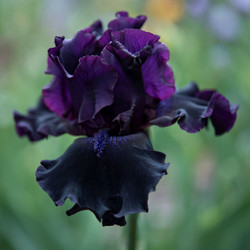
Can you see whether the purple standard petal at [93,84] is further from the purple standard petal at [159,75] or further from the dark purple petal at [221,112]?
the dark purple petal at [221,112]

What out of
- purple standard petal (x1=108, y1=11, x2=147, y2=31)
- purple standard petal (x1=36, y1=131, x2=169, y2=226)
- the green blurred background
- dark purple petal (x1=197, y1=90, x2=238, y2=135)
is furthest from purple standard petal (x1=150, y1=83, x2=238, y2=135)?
the green blurred background

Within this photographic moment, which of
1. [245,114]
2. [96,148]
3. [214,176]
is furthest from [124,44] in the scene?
[245,114]

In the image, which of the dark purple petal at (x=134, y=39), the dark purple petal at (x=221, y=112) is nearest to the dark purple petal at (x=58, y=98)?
the dark purple petal at (x=134, y=39)

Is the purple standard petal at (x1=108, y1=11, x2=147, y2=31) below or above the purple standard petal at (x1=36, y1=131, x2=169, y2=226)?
below

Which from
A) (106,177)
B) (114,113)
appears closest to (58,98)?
(114,113)

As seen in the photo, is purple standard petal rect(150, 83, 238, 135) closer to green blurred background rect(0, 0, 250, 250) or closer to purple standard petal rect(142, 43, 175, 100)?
purple standard petal rect(142, 43, 175, 100)
